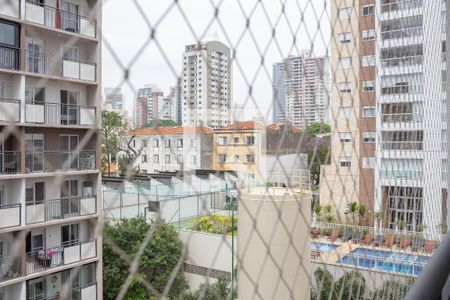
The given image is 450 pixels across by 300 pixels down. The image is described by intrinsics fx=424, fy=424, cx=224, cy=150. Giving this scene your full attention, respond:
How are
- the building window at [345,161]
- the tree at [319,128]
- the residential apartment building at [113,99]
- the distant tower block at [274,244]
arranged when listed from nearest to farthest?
the residential apartment building at [113,99] < the distant tower block at [274,244] < the tree at [319,128] < the building window at [345,161]

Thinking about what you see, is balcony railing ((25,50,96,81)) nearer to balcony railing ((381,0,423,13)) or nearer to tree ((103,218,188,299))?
tree ((103,218,188,299))

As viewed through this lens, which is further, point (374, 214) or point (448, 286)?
point (374, 214)

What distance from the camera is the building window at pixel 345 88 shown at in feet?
2.79

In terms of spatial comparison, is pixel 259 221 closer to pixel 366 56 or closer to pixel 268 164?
pixel 268 164

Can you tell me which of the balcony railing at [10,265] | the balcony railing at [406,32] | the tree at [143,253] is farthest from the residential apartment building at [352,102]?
the balcony railing at [10,265]

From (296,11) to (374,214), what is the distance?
0.76 m

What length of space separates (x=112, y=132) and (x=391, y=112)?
909mm

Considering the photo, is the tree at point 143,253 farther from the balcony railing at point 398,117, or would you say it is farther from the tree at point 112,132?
the balcony railing at point 398,117

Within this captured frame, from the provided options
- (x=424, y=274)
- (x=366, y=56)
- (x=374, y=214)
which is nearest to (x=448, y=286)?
(x=424, y=274)

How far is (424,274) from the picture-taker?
426 millimetres

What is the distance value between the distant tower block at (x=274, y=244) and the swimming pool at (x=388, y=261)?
25 centimetres

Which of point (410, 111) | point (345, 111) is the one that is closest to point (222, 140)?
point (345, 111)

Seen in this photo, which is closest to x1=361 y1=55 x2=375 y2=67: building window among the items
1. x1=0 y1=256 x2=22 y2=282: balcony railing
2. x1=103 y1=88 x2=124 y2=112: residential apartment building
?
x1=103 y1=88 x2=124 y2=112: residential apartment building

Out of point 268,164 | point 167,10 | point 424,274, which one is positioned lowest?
point 424,274
